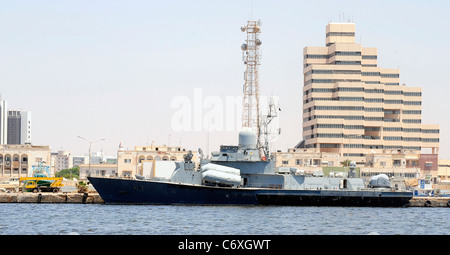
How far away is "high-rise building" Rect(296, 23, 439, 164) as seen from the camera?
18712cm

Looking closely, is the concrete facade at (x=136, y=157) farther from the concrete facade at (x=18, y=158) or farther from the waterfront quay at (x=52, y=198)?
the waterfront quay at (x=52, y=198)

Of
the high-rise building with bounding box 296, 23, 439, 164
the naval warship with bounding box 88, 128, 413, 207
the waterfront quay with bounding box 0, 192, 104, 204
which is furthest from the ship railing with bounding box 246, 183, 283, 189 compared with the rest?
the high-rise building with bounding box 296, 23, 439, 164

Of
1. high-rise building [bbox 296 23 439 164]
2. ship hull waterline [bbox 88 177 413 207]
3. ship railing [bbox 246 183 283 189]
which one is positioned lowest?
ship hull waterline [bbox 88 177 413 207]

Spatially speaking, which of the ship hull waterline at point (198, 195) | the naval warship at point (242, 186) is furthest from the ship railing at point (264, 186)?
the ship hull waterline at point (198, 195)

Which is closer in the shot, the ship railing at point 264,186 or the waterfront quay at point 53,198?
the ship railing at point 264,186

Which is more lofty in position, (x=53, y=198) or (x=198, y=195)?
(x=198, y=195)

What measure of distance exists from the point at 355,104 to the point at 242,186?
382ft

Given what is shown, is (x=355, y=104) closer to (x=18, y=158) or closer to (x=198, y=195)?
(x=18, y=158)

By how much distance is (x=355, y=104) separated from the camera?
7411 inches

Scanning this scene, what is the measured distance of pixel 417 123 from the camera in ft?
643

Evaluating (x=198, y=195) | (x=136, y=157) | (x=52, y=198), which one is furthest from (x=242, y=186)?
(x=136, y=157)

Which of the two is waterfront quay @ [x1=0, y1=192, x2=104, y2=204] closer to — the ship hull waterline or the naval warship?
the naval warship

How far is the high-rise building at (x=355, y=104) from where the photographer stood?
614 feet
